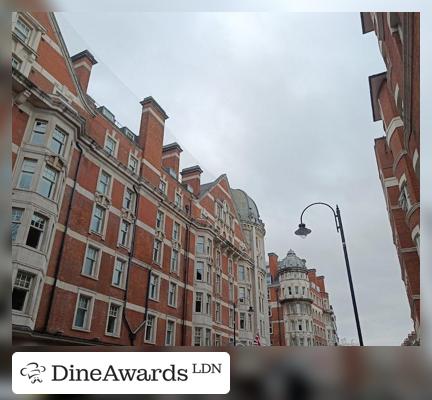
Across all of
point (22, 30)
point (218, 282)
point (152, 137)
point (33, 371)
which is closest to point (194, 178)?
point (152, 137)

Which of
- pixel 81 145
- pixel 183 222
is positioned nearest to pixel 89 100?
pixel 81 145

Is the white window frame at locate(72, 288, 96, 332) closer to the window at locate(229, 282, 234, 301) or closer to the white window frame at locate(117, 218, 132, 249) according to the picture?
the white window frame at locate(117, 218, 132, 249)

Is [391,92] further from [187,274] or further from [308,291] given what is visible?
[308,291]

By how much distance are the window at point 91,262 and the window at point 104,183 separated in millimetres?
1348

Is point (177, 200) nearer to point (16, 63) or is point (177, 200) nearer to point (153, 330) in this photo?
point (153, 330)

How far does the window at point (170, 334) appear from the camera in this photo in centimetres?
759

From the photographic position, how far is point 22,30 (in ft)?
21.9

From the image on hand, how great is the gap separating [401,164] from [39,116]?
776 centimetres

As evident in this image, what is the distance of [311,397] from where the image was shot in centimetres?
431

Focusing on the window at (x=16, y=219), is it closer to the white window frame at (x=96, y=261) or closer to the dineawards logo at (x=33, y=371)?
the white window frame at (x=96, y=261)

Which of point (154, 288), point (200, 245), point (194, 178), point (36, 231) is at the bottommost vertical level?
point (154, 288)

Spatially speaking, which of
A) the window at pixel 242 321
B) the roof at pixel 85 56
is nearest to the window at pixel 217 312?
→ the window at pixel 242 321

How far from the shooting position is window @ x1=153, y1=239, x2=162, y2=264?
833 centimetres

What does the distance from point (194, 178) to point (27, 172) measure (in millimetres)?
5423
